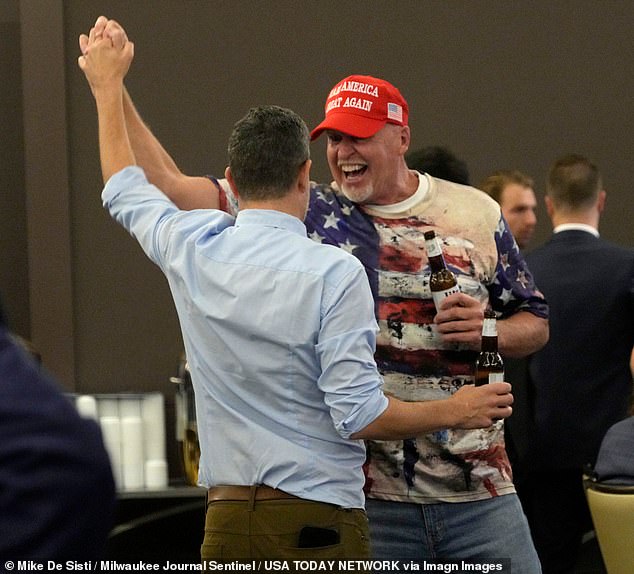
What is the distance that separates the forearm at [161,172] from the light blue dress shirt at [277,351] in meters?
0.30

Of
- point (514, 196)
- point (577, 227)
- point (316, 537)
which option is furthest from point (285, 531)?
point (514, 196)

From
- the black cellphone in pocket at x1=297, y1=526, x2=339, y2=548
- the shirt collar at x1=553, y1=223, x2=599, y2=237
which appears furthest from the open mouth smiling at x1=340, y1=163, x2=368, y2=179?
the shirt collar at x1=553, y1=223, x2=599, y2=237

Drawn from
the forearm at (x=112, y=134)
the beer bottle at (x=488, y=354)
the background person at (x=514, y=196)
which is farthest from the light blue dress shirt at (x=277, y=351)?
the background person at (x=514, y=196)

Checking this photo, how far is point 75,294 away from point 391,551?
2.60 m

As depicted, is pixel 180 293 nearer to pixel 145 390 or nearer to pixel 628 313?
pixel 628 313

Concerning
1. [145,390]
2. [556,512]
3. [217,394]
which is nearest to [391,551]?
[217,394]

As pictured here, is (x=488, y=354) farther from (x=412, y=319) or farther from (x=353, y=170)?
(x=353, y=170)

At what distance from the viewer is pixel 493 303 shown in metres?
2.62

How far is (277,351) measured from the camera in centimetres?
198

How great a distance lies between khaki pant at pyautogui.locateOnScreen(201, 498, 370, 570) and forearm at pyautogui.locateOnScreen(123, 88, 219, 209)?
27.1 inches

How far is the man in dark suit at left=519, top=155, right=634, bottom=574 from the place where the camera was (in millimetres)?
3875

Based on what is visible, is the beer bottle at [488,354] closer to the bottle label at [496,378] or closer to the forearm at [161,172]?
the bottle label at [496,378]

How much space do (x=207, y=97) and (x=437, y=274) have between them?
254 cm

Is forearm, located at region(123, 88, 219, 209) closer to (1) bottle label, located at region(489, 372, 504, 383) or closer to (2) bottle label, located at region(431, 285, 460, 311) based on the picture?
(2) bottle label, located at region(431, 285, 460, 311)
